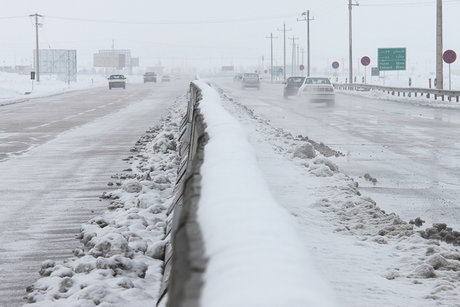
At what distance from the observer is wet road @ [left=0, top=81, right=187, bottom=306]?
6385mm

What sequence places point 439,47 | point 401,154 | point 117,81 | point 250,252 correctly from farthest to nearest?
point 117,81, point 439,47, point 401,154, point 250,252

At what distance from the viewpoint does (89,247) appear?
6570mm

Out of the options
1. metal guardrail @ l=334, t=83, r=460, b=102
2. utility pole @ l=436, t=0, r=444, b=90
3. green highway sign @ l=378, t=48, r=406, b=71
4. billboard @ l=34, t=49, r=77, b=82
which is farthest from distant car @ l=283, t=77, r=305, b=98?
billboard @ l=34, t=49, r=77, b=82

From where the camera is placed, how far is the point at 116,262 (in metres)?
5.61

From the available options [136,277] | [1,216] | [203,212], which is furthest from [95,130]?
[203,212]

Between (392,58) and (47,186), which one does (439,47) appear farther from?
(47,186)

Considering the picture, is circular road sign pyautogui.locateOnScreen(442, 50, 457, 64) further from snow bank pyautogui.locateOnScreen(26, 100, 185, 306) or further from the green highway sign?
snow bank pyautogui.locateOnScreen(26, 100, 185, 306)

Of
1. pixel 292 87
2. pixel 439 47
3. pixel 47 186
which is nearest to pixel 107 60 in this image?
pixel 292 87

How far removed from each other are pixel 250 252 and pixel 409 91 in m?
45.7

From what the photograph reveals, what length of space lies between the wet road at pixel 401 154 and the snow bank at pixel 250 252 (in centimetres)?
485

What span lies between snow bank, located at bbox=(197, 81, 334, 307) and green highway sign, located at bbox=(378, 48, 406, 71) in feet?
183

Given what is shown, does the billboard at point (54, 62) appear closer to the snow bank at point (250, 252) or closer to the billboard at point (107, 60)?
the billboard at point (107, 60)

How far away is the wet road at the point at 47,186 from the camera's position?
6.38 m

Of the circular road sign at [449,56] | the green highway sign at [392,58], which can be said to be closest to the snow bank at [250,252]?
the circular road sign at [449,56]
